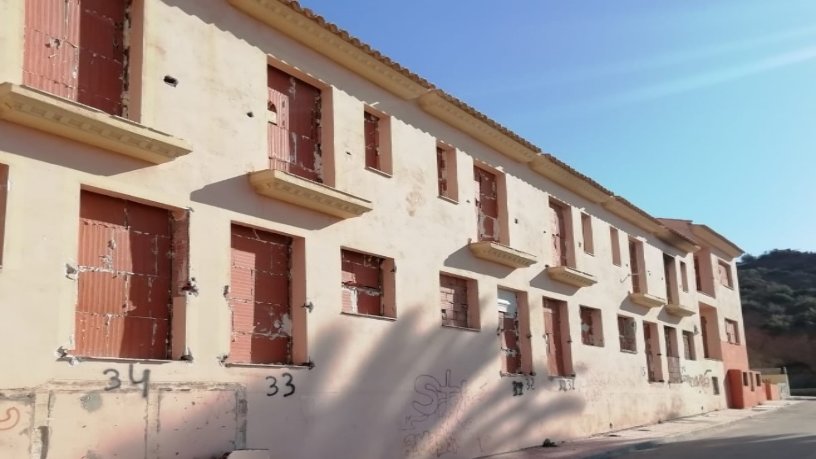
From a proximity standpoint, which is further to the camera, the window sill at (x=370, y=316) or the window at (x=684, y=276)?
the window at (x=684, y=276)

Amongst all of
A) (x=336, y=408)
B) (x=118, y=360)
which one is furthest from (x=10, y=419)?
(x=336, y=408)

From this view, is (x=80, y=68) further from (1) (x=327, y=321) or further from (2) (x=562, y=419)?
(2) (x=562, y=419)

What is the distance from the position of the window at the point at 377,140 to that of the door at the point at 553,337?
6357 millimetres

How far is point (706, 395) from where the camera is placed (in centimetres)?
2756

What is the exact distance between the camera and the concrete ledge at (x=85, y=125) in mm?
7481

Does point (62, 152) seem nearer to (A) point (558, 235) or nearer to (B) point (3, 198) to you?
(B) point (3, 198)

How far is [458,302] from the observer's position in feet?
48.0

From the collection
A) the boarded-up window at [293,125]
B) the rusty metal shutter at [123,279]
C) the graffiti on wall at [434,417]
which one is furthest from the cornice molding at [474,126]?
the rusty metal shutter at [123,279]

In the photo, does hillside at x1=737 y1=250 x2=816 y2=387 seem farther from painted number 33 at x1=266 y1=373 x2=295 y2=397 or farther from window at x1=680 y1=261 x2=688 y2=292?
painted number 33 at x1=266 y1=373 x2=295 y2=397

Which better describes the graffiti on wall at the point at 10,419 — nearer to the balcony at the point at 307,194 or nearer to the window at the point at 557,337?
the balcony at the point at 307,194

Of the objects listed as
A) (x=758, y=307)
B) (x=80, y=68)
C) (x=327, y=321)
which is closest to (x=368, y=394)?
(x=327, y=321)

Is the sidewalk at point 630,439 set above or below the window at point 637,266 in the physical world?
below

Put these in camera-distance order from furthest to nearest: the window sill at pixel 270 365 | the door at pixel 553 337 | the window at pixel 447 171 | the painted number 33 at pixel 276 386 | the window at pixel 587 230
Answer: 1. the window at pixel 587 230
2. the door at pixel 553 337
3. the window at pixel 447 171
4. the painted number 33 at pixel 276 386
5. the window sill at pixel 270 365

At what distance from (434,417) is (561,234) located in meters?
7.71
